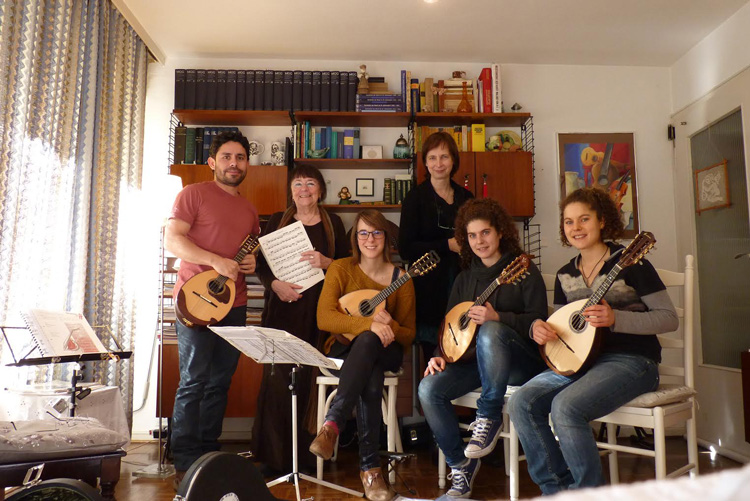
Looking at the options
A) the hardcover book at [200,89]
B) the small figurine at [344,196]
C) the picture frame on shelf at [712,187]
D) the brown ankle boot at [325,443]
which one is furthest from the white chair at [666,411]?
the hardcover book at [200,89]

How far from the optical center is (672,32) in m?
3.51

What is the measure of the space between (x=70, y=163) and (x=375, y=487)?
6.79ft

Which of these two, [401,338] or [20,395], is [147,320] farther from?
[401,338]

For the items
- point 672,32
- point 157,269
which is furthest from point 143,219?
point 672,32

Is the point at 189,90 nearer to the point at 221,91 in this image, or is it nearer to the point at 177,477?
the point at 221,91

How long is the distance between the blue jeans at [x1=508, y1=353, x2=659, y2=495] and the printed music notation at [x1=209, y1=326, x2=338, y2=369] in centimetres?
72

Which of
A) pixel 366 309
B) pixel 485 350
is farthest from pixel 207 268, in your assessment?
pixel 485 350

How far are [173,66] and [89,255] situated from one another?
158 cm

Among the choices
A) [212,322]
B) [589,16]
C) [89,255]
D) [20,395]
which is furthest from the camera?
[589,16]

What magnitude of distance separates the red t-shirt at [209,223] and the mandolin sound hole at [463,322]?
3.33 feet

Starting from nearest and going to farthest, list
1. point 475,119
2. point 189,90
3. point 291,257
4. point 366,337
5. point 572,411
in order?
point 572,411
point 366,337
point 291,257
point 189,90
point 475,119

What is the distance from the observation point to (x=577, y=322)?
80.0 inches

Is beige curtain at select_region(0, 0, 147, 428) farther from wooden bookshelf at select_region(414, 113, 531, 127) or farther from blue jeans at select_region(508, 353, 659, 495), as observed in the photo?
blue jeans at select_region(508, 353, 659, 495)

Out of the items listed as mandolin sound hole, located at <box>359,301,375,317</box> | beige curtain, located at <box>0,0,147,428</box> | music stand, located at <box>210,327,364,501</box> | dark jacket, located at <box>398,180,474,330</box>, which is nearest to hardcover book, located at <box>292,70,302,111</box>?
beige curtain, located at <box>0,0,147,428</box>
